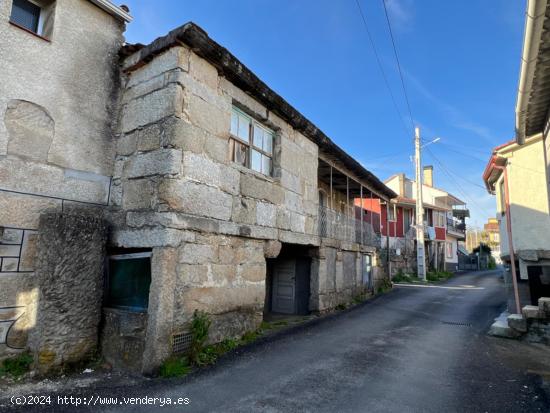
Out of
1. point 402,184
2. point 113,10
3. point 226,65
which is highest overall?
point 402,184

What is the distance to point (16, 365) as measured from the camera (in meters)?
4.23

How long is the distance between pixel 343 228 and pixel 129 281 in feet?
22.2

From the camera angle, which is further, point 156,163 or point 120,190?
point 120,190

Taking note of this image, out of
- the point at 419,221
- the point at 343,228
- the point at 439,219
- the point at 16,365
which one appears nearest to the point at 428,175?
the point at 439,219

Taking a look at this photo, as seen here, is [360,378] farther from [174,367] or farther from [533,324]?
[533,324]

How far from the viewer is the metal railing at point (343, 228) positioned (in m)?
9.16

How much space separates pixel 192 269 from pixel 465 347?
496cm

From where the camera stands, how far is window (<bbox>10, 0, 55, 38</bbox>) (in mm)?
4770

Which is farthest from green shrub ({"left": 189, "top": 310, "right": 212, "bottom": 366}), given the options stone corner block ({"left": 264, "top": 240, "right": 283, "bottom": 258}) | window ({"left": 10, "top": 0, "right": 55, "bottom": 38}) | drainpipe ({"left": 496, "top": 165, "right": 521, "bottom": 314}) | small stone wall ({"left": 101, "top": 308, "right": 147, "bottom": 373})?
drainpipe ({"left": 496, "top": 165, "right": 521, "bottom": 314})

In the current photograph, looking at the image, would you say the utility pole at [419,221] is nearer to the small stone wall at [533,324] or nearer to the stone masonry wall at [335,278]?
the stone masonry wall at [335,278]

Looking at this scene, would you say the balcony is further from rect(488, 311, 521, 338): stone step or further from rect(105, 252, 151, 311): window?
rect(105, 252, 151, 311): window

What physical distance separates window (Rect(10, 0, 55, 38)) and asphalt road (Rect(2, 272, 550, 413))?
4805mm

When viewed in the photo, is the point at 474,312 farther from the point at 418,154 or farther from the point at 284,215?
the point at 418,154

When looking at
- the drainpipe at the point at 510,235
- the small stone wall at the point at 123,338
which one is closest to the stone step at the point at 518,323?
the drainpipe at the point at 510,235
